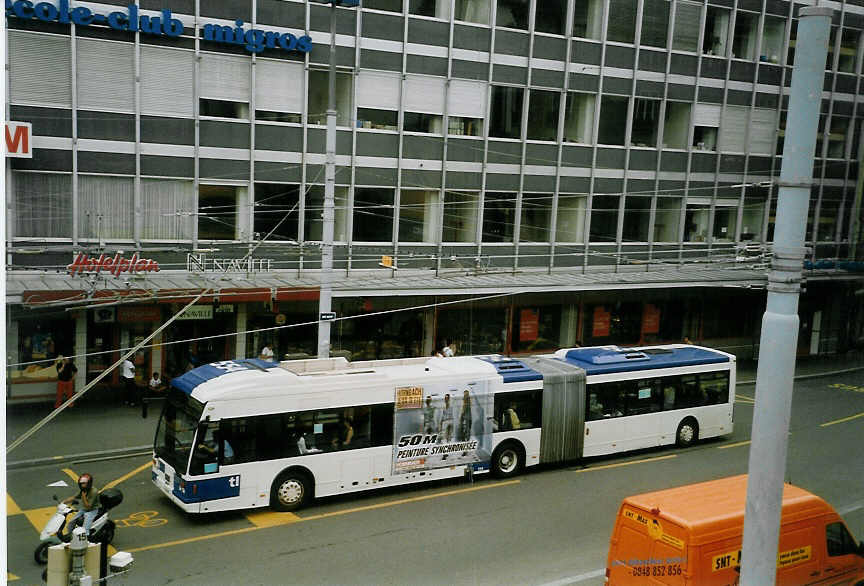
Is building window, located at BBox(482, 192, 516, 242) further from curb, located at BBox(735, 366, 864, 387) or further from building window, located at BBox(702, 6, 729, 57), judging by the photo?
building window, located at BBox(702, 6, 729, 57)

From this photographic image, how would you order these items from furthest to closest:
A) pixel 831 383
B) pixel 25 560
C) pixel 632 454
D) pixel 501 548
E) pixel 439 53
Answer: pixel 831 383, pixel 439 53, pixel 632 454, pixel 501 548, pixel 25 560

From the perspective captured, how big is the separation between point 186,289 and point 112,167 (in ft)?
12.4

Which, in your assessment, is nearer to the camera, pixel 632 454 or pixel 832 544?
pixel 832 544

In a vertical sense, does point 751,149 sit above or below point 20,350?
above

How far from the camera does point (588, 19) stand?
95.3ft

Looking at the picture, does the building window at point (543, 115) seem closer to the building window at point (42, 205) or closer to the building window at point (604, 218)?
the building window at point (604, 218)

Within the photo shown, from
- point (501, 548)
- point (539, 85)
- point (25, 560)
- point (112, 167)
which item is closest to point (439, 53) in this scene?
point (539, 85)

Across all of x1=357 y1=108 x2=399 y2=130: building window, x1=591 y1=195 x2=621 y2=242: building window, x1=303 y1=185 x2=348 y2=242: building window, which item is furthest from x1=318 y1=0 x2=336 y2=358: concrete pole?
x1=591 y1=195 x2=621 y2=242: building window

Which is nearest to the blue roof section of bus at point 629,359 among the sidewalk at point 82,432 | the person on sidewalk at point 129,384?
the sidewalk at point 82,432

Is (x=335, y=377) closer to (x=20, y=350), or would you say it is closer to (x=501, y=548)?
(x=501, y=548)

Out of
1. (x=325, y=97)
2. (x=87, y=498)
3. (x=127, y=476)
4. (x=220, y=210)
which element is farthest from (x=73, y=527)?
(x=325, y=97)

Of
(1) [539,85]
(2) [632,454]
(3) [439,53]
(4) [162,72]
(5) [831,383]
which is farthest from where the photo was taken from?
(5) [831,383]

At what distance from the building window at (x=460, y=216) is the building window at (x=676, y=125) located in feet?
28.5

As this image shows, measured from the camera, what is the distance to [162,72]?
72.2 ft
